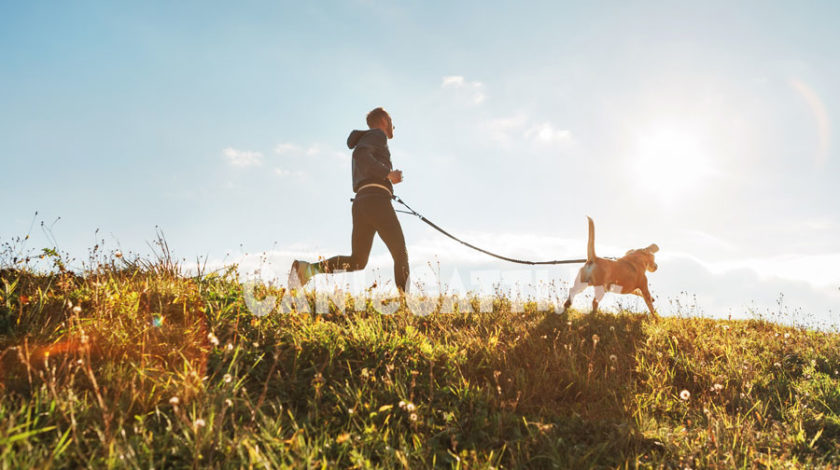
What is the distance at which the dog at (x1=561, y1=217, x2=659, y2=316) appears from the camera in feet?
22.4

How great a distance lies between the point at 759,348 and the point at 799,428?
2.69 m

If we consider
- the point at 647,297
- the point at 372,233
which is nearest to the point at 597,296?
the point at 647,297

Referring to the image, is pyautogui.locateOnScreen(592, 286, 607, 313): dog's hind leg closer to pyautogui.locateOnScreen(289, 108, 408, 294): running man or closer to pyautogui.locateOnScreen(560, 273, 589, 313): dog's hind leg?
pyautogui.locateOnScreen(560, 273, 589, 313): dog's hind leg

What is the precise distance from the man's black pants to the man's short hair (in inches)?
47.6

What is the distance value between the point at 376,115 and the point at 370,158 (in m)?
0.95

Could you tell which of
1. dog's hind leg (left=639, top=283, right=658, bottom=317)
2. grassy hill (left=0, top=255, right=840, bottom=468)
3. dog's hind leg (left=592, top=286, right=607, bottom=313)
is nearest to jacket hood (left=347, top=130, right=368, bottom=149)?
grassy hill (left=0, top=255, right=840, bottom=468)

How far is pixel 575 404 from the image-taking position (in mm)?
3686

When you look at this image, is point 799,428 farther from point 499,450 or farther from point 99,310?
point 99,310

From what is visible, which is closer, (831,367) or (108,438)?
(108,438)

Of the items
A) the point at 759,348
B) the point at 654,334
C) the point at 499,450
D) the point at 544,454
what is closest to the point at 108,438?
the point at 499,450

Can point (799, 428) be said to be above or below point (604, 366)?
below

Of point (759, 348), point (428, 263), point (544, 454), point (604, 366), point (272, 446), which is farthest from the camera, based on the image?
point (428, 263)

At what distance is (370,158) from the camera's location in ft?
20.3

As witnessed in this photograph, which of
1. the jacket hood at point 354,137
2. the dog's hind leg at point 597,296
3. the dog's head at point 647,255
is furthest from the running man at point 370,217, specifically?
the dog's head at point 647,255
